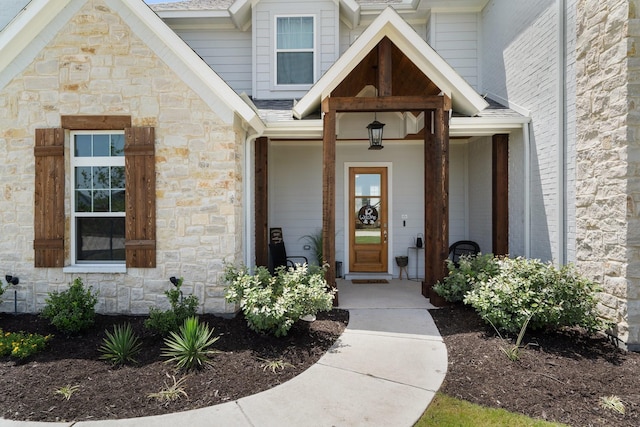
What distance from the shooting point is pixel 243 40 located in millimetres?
8461

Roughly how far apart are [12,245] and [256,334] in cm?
383

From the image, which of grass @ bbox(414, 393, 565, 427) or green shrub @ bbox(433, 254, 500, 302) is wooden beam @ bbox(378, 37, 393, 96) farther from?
grass @ bbox(414, 393, 565, 427)

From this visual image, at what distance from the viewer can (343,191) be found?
8391mm

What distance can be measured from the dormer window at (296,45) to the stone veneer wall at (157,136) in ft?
11.5

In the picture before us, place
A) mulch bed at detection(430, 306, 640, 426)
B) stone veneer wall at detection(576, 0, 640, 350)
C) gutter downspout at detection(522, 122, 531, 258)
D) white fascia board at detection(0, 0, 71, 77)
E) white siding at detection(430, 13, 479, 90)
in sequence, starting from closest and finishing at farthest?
mulch bed at detection(430, 306, 640, 426) < stone veneer wall at detection(576, 0, 640, 350) < white fascia board at detection(0, 0, 71, 77) < gutter downspout at detection(522, 122, 531, 258) < white siding at detection(430, 13, 479, 90)

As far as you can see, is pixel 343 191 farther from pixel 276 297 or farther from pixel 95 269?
pixel 95 269

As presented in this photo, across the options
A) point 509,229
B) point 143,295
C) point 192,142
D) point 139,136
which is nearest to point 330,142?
point 192,142

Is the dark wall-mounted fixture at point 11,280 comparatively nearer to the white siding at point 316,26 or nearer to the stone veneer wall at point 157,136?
the stone veneer wall at point 157,136

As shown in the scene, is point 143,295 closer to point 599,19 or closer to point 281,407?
point 281,407

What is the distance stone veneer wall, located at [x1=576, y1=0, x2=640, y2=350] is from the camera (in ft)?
13.4

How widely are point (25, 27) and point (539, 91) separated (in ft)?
25.5

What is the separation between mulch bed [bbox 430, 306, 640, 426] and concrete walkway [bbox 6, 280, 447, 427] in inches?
11.5

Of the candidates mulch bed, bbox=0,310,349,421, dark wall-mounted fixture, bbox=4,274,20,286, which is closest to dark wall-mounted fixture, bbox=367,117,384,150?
mulch bed, bbox=0,310,349,421

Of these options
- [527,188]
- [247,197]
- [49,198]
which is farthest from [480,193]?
[49,198]
